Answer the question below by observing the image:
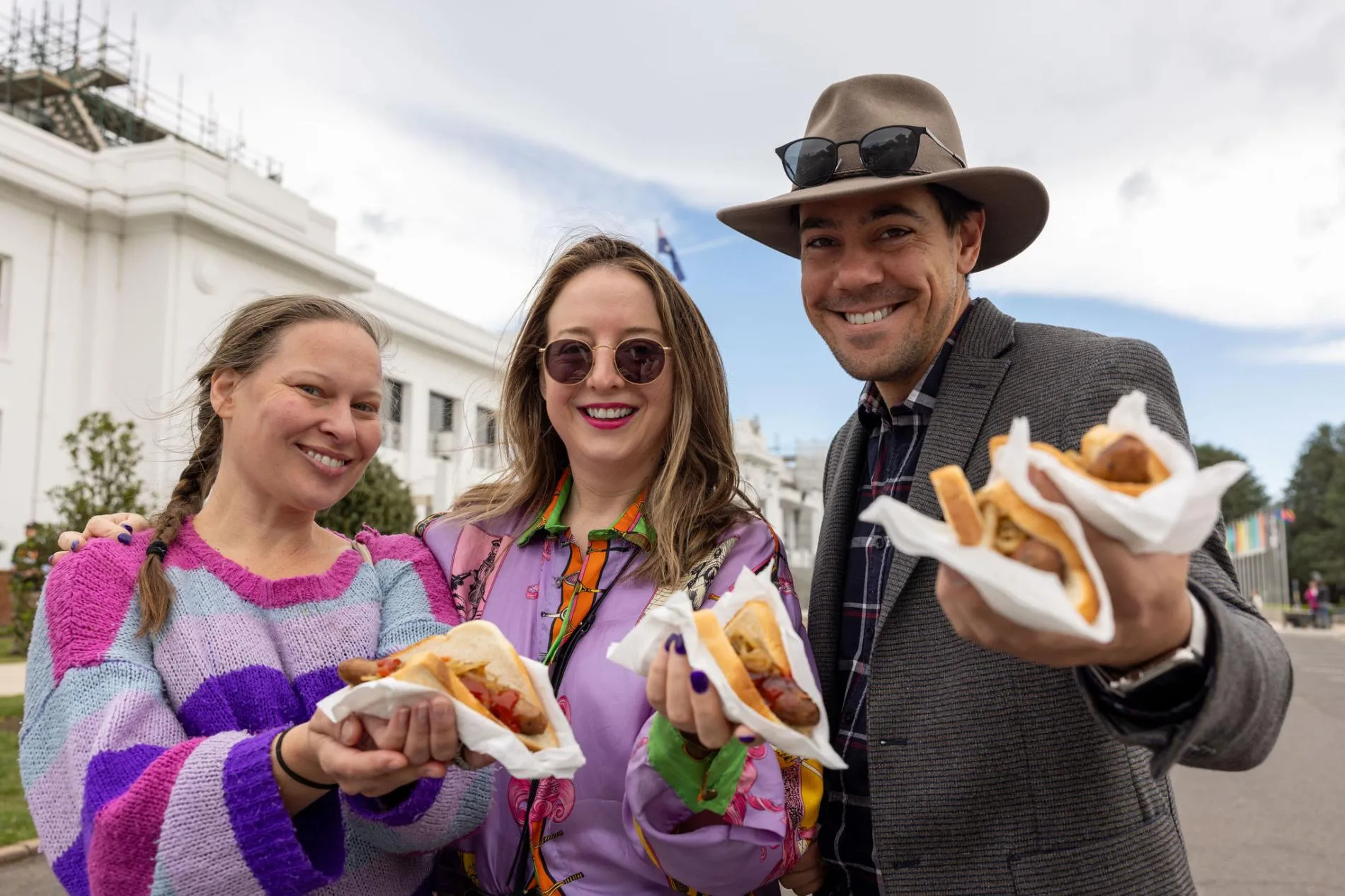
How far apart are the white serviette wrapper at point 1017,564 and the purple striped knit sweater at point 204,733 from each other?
142 cm

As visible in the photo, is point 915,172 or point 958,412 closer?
point 958,412

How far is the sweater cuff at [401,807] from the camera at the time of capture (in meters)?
2.35

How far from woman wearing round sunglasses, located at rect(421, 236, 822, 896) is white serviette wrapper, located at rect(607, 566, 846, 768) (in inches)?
1.9

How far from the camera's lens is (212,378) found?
9.07ft

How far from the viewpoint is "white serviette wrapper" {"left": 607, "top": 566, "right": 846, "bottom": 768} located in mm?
1988

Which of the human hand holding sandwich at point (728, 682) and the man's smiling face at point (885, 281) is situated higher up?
the man's smiling face at point (885, 281)

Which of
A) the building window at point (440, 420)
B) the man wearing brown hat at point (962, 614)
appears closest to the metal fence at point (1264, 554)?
the building window at point (440, 420)

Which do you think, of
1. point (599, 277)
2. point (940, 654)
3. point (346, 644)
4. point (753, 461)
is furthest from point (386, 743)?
point (753, 461)

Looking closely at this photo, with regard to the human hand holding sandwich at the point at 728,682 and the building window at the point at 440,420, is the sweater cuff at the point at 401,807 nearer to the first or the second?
the human hand holding sandwich at the point at 728,682

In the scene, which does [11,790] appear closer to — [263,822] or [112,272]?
[263,822]

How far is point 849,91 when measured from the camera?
3.11 meters

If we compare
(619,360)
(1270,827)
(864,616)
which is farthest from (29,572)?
(1270,827)

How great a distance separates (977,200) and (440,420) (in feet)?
98.4

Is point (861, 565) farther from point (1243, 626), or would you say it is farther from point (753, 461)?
point (753, 461)
